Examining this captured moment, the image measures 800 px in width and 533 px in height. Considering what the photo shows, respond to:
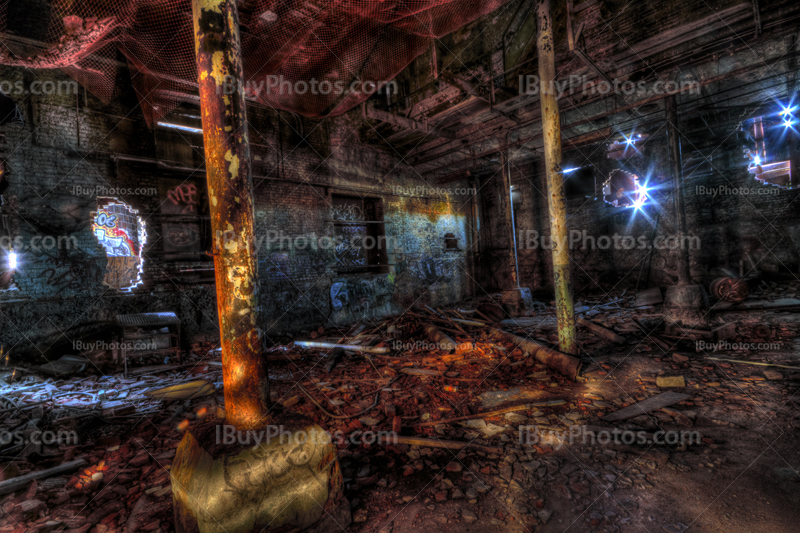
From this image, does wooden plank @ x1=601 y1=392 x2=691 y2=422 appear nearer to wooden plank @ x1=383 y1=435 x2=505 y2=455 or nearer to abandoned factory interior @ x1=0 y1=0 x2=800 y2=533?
abandoned factory interior @ x1=0 y1=0 x2=800 y2=533

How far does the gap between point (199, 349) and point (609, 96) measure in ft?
34.3

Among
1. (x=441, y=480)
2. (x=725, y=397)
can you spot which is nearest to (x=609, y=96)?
(x=725, y=397)

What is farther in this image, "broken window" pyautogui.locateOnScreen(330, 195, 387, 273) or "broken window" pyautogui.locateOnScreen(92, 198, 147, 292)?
"broken window" pyautogui.locateOnScreen(330, 195, 387, 273)

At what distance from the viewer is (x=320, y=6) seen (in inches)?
120

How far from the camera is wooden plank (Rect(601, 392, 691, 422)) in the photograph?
338 centimetres

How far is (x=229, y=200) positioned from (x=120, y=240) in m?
6.37

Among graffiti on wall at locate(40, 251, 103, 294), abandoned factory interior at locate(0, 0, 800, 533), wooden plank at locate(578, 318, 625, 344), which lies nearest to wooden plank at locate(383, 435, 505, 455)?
abandoned factory interior at locate(0, 0, 800, 533)

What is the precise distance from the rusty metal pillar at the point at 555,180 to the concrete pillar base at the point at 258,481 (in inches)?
160

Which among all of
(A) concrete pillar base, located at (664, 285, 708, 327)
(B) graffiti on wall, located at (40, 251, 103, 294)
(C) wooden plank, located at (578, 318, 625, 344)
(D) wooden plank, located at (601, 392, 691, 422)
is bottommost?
(D) wooden plank, located at (601, 392, 691, 422)

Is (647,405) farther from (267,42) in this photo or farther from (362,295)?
(362,295)

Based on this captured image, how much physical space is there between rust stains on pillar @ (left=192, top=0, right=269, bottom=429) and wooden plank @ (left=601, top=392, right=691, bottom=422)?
136 inches

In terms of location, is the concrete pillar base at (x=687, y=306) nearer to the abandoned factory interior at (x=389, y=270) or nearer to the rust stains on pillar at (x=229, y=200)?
the abandoned factory interior at (x=389, y=270)

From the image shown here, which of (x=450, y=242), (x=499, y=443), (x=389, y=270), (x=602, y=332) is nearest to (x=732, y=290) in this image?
(x=602, y=332)

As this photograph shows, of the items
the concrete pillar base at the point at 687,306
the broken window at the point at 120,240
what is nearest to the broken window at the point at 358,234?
the broken window at the point at 120,240
